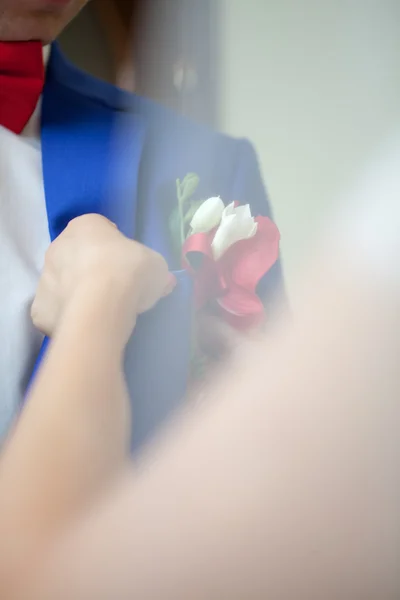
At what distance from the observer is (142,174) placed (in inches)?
20.1

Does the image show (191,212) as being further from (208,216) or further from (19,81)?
(19,81)

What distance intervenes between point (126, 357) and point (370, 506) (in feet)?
0.62

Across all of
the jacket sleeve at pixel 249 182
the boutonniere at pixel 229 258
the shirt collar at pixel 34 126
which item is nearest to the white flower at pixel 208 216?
the boutonniere at pixel 229 258

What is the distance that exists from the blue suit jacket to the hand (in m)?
0.03

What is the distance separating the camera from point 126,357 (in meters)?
0.34

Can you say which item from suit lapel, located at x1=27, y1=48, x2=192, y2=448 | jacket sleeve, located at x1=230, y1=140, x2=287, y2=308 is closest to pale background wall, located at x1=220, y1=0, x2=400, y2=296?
jacket sleeve, located at x1=230, y1=140, x2=287, y2=308

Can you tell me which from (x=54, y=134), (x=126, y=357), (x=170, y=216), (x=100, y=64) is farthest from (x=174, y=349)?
(x=100, y=64)

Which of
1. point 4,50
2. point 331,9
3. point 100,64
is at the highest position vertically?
point 331,9

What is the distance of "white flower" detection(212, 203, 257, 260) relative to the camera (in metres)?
0.42

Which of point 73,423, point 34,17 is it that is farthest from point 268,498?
point 34,17

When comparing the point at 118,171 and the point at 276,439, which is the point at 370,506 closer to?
the point at 276,439

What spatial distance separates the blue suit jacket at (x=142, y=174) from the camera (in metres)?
0.38

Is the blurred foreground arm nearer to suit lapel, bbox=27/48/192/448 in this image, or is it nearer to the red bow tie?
suit lapel, bbox=27/48/192/448

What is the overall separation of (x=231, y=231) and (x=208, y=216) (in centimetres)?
3
